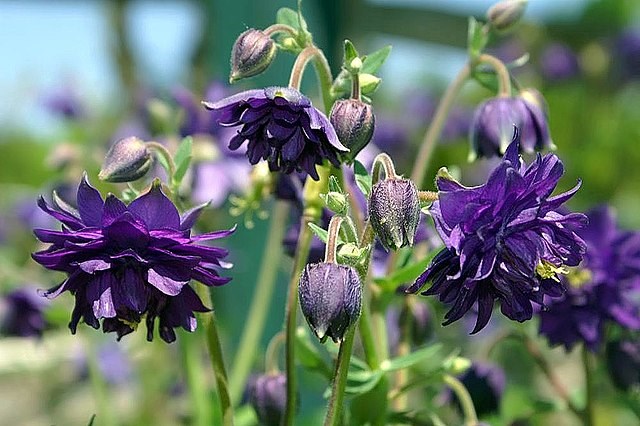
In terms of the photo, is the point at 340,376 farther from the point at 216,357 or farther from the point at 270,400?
the point at 270,400

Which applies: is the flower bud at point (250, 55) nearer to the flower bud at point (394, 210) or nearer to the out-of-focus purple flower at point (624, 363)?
the flower bud at point (394, 210)

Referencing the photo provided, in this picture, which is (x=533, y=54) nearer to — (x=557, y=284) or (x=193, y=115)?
(x=193, y=115)

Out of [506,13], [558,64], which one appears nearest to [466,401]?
[506,13]

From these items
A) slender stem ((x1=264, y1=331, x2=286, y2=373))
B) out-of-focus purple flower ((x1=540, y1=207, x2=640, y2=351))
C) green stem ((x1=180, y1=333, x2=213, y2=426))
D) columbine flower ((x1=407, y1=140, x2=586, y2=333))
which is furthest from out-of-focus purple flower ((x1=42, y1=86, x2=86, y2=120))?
columbine flower ((x1=407, y1=140, x2=586, y2=333))

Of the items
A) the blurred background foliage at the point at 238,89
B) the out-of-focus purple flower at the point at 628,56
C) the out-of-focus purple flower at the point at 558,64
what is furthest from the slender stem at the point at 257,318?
the out-of-focus purple flower at the point at 628,56

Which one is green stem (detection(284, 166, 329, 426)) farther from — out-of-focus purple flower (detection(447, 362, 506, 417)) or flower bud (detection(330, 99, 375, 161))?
out-of-focus purple flower (detection(447, 362, 506, 417))

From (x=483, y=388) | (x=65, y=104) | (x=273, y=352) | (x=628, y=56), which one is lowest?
(x=628, y=56)
